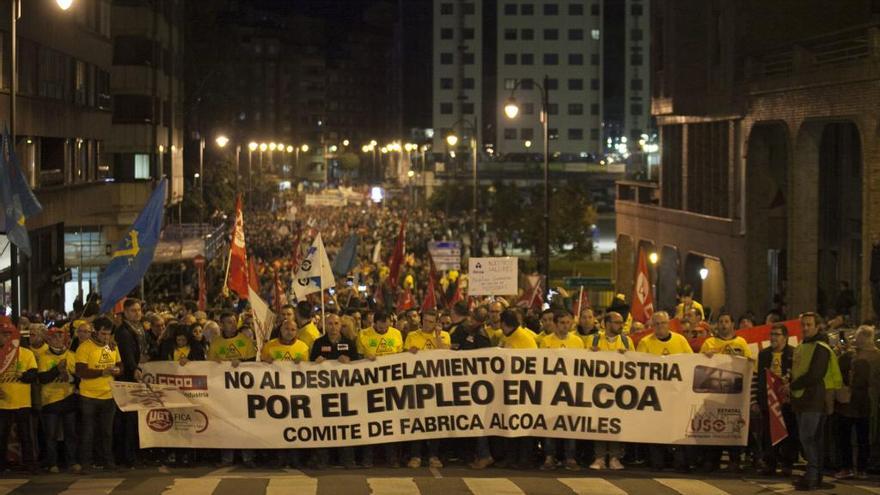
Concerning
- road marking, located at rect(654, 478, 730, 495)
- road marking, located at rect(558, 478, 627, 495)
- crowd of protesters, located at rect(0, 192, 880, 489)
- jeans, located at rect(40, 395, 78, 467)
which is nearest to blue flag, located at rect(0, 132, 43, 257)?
crowd of protesters, located at rect(0, 192, 880, 489)

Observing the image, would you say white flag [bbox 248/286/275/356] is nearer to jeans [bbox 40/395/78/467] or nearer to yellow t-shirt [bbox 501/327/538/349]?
jeans [bbox 40/395/78/467]

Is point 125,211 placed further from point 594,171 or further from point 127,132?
point 594,171

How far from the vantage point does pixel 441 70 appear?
15438 cm

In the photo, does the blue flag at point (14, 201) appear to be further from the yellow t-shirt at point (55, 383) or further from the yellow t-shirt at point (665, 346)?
the yellow t-shirt at point (665, 346)

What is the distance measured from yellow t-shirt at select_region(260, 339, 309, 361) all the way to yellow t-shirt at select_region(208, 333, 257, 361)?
0.78 ft

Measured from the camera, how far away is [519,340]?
16.3 m

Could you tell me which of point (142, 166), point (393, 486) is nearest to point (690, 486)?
point (393, 486)

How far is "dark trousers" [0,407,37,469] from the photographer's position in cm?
1570

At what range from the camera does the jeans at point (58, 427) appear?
15.7m

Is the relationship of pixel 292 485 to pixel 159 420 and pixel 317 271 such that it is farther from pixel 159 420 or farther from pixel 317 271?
pixel 317 271

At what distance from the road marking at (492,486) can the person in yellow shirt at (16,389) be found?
4527mm

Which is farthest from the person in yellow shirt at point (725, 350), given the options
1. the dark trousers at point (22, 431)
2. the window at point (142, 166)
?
the window at point (142, 166)

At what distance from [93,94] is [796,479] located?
35.1 metres

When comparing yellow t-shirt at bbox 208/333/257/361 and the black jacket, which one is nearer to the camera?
the black jacket
